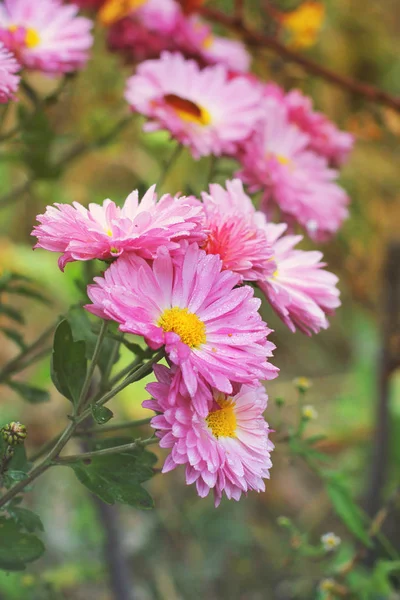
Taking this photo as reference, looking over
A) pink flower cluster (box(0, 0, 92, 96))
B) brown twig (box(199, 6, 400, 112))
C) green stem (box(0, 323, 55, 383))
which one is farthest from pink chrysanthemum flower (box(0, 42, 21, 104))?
brown twig (box(199, 6, 400, 112))

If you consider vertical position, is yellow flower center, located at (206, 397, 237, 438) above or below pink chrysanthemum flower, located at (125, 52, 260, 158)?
below

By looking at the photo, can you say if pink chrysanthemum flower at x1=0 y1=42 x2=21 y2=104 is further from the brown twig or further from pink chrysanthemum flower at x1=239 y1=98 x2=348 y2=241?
the brown twig

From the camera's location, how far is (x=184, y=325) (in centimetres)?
35

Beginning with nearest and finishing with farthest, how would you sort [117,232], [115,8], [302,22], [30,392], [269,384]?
[117,232]
[30,392]
[115,8]
[302,22]
[269,384]

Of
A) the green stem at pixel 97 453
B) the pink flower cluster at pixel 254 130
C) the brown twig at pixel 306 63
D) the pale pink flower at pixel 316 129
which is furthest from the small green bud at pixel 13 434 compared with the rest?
the brown twig at pixel 306 63

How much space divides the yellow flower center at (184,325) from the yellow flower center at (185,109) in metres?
0.27

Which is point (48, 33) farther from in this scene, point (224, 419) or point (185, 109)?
point (224, 419)

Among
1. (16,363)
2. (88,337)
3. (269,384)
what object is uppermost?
(88,337)

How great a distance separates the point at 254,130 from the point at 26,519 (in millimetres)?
372

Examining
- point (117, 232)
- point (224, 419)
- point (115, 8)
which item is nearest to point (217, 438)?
point (224, 419)

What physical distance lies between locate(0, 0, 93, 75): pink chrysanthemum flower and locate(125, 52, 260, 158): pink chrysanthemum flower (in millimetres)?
60

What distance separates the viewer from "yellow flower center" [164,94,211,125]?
574 mm

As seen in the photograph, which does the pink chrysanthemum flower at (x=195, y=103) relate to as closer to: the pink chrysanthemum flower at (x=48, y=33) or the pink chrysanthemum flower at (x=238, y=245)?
the pink chrysanthemum flower at (x=48, y=33)

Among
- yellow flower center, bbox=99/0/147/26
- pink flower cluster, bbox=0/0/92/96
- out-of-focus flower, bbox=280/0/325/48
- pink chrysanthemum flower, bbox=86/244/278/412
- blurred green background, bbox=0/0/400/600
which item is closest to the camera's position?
pink chrysanthemum flower, bbox=86/244/278/412
